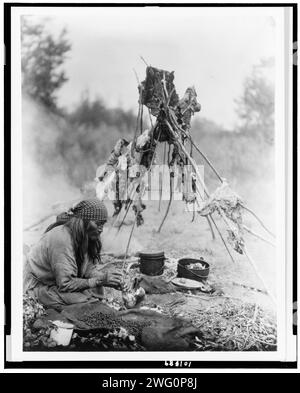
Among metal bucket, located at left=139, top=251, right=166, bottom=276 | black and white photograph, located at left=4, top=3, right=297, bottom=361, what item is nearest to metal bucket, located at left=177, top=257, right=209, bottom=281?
black and white photograph, located at left=4, top=3, right=297, bottom=361

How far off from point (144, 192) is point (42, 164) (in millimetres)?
762

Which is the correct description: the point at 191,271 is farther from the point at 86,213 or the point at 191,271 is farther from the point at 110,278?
the point at 86,213

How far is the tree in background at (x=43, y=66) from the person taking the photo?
3199 mm

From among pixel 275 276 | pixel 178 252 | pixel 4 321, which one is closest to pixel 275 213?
pixel 275 276

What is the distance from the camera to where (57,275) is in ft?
10.4

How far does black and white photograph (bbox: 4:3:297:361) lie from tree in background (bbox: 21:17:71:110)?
10mm

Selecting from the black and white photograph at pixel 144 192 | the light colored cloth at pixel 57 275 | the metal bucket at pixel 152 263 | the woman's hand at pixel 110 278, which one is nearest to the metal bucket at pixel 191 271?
the black and white photograph at pixel 144 192

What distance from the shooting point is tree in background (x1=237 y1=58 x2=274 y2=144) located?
127 inches

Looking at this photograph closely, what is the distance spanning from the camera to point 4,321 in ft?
10.5

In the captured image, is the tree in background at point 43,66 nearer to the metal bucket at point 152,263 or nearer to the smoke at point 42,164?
the smoke at point 42,164

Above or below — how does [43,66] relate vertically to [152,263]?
above

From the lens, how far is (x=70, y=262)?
125 inches

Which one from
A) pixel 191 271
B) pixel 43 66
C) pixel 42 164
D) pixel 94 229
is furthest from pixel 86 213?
pixel 43 66
